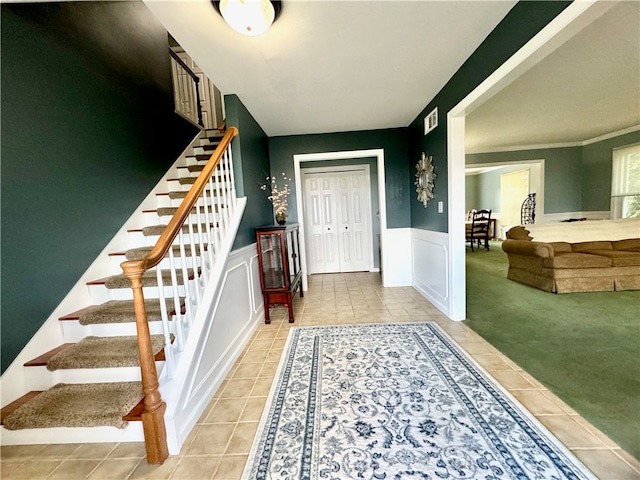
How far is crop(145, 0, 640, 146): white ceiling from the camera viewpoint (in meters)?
1.61

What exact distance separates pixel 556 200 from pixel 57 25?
8.44 meters

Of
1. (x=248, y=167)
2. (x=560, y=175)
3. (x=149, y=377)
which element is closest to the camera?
(x=149, y=377)

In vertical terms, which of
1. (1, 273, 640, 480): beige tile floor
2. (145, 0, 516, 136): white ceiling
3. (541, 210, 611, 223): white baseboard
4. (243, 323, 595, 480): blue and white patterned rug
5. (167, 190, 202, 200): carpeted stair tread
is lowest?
(1, 273, 640, 480): beige tile floor

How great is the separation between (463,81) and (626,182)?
5.44m

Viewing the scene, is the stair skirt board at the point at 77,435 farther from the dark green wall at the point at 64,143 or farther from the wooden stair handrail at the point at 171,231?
the wooden stair handrail at the point at 171,231

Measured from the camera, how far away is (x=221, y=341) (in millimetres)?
2027

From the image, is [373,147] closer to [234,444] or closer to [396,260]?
[396,260]

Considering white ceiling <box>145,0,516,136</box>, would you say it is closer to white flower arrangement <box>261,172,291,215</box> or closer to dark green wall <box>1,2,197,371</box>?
dark green wall <box>1,2,197,371</box>

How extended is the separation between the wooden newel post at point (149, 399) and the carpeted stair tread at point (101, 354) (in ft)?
0.65

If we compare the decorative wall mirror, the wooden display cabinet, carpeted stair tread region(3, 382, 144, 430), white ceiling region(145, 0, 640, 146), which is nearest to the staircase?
carpeted stair tread region(3, 382, 144, 430)

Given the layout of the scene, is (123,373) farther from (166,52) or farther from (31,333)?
(166,52)

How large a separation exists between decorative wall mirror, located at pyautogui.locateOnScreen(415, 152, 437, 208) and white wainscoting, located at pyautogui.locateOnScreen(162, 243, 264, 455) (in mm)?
2306

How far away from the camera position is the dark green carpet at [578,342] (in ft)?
4.80

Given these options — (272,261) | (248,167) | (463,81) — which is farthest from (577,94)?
(272,261)
